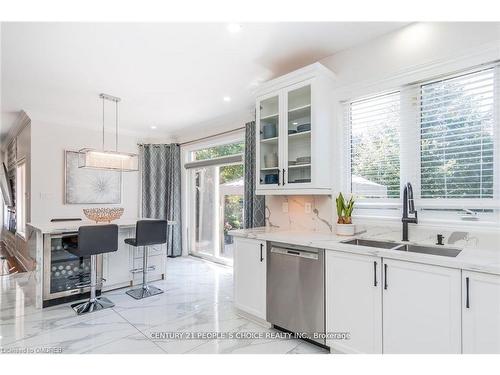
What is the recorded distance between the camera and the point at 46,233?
3.11 m

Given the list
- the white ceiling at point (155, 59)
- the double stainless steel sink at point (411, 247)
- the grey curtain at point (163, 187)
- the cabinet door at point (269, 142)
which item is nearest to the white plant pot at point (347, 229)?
the double stainless steel sink at point (411, 247)

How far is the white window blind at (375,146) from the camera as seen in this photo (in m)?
2.53

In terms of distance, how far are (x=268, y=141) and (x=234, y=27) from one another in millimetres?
1190

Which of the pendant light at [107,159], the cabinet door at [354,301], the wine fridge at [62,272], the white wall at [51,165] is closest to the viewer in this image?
the cabinet door at [354,301]

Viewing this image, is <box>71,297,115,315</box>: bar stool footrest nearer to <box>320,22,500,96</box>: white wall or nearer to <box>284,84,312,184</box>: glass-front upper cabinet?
<box>284,84,312,184</box>: glass-front upper cabinet

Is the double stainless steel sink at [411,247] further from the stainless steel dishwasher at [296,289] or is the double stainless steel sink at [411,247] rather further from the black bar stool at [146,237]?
the black bar stool at [146,237]

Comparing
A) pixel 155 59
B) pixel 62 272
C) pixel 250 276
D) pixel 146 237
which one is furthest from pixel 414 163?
pixel 62 272

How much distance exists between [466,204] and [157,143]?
5.53 m

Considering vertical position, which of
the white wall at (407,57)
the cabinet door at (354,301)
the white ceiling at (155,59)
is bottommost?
the cabinet door at (354,301)

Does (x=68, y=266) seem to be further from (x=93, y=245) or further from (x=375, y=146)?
(x=375, y=146)

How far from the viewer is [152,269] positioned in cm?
404

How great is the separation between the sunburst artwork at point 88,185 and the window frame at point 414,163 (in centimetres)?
455
